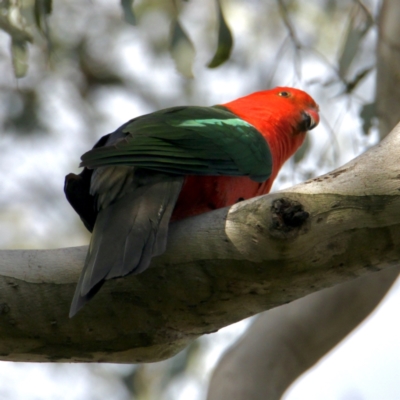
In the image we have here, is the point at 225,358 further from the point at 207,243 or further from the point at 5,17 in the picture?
the point at 5,17

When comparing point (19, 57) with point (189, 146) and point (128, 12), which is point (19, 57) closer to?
point (128, 12)

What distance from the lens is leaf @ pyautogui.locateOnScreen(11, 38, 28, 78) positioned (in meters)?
3.38

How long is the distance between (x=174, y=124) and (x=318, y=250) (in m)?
0.98

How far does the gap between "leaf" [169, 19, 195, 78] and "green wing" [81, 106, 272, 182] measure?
Answer: 390mm

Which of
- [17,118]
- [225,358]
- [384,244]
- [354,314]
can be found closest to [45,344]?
[384,244]

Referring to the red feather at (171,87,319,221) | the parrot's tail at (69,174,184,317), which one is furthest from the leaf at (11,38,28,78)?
the parrot's tail at (69,174,184,317)

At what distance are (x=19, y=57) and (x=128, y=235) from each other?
1712 millimetres

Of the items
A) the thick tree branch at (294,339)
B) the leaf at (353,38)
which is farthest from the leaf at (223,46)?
the thick tree branch at (294,339)

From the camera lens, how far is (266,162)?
2.98 m

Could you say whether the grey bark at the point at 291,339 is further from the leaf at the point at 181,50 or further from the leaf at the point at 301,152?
the leaf at the point at 181,50

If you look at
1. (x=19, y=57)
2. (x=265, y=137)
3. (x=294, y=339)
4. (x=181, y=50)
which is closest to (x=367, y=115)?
(x=265, y=137)

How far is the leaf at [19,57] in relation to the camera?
338cm

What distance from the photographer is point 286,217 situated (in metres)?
1.95

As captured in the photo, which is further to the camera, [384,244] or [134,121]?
[134,121]
